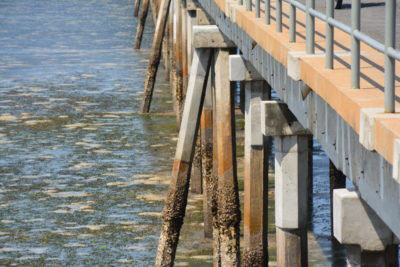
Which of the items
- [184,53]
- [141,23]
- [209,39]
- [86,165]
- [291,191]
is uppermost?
[209,39]

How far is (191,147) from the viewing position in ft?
34.3

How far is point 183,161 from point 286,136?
3245mm

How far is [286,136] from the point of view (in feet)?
24.0

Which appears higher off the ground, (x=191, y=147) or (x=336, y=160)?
(x=336, y=160)

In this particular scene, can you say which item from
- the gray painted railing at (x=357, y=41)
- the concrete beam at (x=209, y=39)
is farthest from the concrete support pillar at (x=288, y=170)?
the concrete beam at (x=209, y=39)

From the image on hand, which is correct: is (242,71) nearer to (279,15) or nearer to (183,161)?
(183,161)

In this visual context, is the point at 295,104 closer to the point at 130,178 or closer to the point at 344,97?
the point at 344,97

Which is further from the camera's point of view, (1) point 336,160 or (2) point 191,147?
(2) point 191,147

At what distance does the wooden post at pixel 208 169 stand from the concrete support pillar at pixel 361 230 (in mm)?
6214

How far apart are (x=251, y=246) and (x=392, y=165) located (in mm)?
5364

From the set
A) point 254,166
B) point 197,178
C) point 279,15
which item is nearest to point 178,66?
point 197,178

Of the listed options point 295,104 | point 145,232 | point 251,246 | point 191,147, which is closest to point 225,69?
point 191,147

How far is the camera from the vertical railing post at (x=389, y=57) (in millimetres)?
3685

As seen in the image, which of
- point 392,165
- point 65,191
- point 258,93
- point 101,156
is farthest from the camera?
point 101,156
